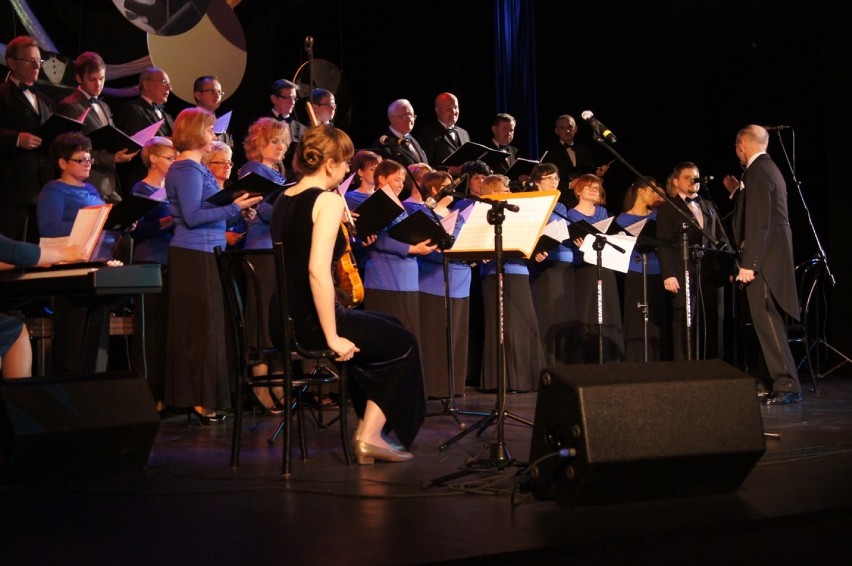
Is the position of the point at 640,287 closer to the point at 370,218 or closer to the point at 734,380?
the point at 370,218

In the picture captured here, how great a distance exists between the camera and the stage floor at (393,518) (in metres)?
2.98

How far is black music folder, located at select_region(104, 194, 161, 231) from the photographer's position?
538 centimetres

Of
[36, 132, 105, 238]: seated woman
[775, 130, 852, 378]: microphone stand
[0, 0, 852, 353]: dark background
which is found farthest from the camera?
[0, 0, 852, 353]: dark background

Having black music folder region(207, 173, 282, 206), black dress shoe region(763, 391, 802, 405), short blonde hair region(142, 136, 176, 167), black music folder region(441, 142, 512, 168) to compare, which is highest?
black music folder region(441, 142, 512, 168)

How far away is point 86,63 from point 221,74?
197 cm

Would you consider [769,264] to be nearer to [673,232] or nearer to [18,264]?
[673,232]

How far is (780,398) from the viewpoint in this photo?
6781 millimetres

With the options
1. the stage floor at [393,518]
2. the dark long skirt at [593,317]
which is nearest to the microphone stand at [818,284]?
the dark long skirt at [593,317]

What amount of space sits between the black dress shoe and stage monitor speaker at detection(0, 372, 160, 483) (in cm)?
422

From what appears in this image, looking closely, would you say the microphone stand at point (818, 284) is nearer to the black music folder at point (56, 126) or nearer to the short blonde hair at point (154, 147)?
the short blonde hair at point (154, 147)

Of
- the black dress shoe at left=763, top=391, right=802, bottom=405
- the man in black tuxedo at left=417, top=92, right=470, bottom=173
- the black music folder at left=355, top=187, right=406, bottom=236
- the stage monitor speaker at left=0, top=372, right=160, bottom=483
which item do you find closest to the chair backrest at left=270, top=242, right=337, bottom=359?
the stage monitor speaker at left=0, top=372, right=160, bottom=483

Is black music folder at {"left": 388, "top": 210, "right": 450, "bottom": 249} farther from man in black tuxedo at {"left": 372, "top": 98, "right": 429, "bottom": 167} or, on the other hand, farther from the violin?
man in black tuxedo at {"left": 372, "top": 98, "right": 429, "bottom": 167}

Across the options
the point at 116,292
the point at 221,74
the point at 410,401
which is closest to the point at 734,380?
the point at 410,401

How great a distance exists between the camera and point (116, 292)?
15.4 feet
